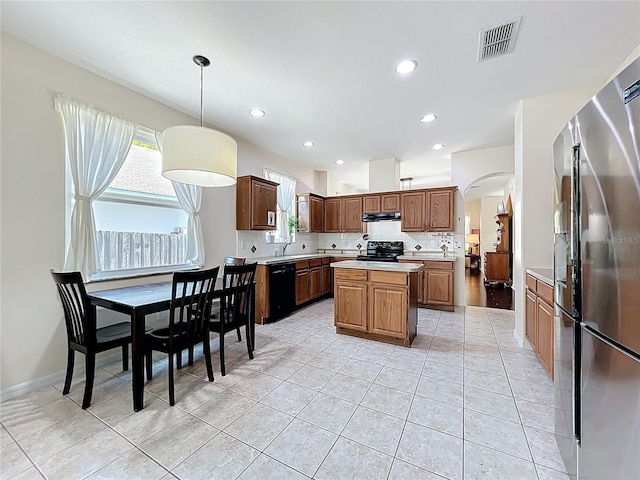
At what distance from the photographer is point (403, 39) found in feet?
7.04

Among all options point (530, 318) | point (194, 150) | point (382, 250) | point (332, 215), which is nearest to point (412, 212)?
point (382, 250)

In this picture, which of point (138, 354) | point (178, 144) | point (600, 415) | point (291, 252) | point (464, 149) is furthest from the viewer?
point (291, 252)

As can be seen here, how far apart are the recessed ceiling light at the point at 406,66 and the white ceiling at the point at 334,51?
0.06m

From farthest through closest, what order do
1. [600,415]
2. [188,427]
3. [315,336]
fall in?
[315,336], [188,427], [600,415]

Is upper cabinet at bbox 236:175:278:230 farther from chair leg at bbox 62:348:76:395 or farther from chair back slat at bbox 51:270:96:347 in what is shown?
chair leg at bbox 62:348:76:395

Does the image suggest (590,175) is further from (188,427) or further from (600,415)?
(188,427)

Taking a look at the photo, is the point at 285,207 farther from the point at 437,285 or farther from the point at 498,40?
the point at 498,40

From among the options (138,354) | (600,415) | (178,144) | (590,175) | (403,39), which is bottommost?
(138,354)

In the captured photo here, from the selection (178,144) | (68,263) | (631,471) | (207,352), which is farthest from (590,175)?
(68,263)

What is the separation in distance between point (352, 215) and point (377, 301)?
2.96m

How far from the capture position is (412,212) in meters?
5.18

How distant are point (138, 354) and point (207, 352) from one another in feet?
1.76

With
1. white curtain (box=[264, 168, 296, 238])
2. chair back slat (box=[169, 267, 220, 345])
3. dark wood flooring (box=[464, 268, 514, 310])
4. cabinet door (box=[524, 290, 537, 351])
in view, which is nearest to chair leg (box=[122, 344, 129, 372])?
chair back slat (box=[169, 267, 220, 345])

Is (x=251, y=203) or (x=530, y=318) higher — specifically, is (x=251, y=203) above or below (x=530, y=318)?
above
